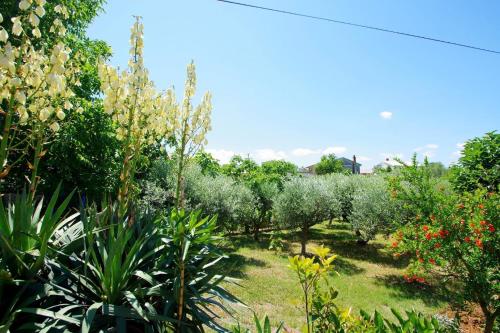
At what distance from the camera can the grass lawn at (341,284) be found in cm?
681

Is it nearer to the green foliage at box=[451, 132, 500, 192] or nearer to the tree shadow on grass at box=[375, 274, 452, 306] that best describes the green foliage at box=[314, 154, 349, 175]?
the tree shadow on grass at box=[375, 274, 452, 306]

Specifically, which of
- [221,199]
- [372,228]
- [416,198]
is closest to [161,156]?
[221,199]

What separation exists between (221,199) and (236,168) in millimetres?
19486

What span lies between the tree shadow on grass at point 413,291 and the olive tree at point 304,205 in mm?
3661

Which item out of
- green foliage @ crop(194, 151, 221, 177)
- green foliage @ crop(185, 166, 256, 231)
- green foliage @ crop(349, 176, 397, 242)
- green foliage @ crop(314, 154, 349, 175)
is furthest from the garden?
green foliage @ crop(314, 154, 349, 175)

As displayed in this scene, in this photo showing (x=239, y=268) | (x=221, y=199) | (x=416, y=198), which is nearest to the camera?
(x=416, y=198)

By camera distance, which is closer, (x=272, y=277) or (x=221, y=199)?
(x=272, y=277)

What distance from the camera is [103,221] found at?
10.2 ft

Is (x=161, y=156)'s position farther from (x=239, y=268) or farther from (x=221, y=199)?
(x=239, y=268)

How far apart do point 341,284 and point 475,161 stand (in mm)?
4785

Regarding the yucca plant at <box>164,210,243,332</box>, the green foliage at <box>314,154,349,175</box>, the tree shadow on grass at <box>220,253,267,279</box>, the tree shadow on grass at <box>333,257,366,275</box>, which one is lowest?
the tree shadow on grass at <box>333,257,366,275</box>

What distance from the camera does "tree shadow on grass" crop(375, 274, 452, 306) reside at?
8.32 meters

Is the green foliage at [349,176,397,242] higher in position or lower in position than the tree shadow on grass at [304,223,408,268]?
higher

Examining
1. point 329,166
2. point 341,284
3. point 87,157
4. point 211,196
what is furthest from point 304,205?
point 329,166
